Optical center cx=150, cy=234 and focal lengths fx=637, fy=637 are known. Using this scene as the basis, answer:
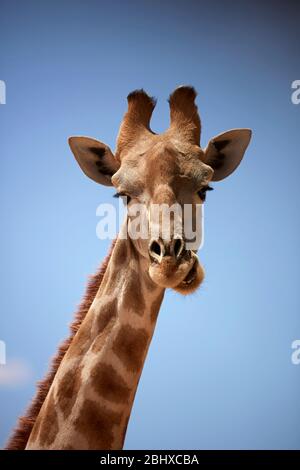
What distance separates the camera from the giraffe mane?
3840 millimetres

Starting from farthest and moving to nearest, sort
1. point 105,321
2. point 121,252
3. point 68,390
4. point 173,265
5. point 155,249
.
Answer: point 121,252 < point 105,321 < point 68,390 < point 155,249 < point 173,265

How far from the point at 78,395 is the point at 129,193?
1179 millimetres

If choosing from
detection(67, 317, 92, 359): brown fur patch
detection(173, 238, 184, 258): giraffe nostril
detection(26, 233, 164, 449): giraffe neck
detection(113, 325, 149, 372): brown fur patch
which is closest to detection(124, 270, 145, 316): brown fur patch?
detection(26, 233, 164, 449): giraffe neck

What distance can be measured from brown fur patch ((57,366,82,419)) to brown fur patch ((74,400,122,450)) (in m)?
0.09

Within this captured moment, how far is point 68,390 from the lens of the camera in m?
3.59

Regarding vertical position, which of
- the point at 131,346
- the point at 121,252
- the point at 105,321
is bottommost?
the point at 131,346

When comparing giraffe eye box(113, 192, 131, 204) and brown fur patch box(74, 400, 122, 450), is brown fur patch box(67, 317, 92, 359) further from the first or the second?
giraffe eye box(113, 192, 131, 204)

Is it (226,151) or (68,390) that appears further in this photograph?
(226,151)

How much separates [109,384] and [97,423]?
8.5 inches

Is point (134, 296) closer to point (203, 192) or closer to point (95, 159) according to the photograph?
point (203, 192)

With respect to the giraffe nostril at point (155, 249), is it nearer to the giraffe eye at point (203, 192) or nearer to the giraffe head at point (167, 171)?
the giraffe head at point (167, 171)

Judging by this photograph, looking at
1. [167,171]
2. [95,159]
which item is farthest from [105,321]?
[95,159]
